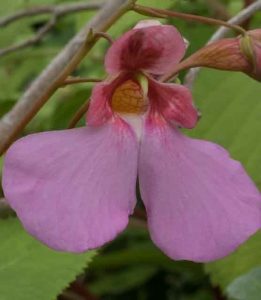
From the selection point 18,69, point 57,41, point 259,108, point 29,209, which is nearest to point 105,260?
point 259,108

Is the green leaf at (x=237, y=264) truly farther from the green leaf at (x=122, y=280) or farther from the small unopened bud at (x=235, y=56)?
the green leaf at (x=122, y=280)

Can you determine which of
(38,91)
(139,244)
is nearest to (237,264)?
(38,91)

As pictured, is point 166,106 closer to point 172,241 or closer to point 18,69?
point 172,241

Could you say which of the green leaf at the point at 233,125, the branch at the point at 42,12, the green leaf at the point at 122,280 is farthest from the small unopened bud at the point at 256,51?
the green leaf at the point at 122,280

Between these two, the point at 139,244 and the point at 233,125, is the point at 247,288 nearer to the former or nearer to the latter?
the point at 233,125

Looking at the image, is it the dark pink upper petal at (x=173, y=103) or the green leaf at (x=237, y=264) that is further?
the green leaf at (x=237, y=264)

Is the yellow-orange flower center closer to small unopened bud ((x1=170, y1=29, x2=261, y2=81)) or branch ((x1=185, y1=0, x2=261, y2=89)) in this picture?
small unopened bud ((x1=170, y1=29, x2=261, y2=81))
